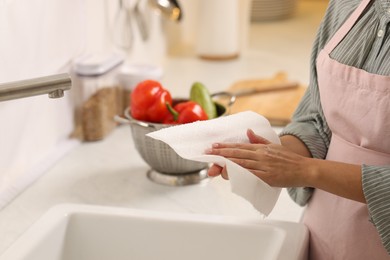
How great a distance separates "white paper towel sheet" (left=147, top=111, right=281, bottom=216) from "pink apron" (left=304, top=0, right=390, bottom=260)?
0.32ft

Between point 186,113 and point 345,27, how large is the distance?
0.42 m

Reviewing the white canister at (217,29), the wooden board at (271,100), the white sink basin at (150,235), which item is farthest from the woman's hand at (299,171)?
the white canister at (217,29)

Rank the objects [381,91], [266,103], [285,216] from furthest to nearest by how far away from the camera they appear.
A: [266,103], [285,216], [381,91]

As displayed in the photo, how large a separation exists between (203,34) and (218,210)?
1240 mm

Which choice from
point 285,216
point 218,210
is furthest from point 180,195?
point 285,216

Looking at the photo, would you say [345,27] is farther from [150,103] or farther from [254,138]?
[150,103]

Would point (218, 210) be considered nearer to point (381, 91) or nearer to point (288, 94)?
point (381, 91)

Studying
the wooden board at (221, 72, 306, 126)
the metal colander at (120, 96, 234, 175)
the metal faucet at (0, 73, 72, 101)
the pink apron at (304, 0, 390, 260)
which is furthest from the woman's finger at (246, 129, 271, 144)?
the wooden board at (221, 72, 306, 126)

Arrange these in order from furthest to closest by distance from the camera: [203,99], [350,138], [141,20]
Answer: [141,20]
[203,99]
[350,138]

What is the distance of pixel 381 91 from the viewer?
0.98 meters

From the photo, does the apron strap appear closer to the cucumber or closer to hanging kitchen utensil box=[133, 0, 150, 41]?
the cucumber

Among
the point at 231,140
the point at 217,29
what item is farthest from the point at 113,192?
the point at 217,29

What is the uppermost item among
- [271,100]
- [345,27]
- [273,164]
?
[345,27]

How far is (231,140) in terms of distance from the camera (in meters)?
1.02
